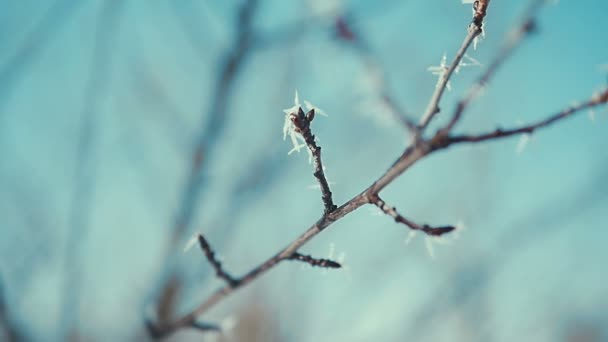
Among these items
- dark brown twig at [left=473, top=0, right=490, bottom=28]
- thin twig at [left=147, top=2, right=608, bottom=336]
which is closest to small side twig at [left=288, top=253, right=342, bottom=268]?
thin twig at [left=147, top=2, right=608, bottom=336]

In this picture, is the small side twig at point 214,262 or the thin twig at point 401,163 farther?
the small side twig at point 214,262

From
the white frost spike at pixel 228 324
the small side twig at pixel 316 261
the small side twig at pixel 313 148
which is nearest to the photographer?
the small side twig at pixel 313 148

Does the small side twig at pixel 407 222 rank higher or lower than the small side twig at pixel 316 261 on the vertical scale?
lower

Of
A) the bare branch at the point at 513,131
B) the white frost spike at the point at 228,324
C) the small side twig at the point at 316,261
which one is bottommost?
the bare branch at the point at 513,131

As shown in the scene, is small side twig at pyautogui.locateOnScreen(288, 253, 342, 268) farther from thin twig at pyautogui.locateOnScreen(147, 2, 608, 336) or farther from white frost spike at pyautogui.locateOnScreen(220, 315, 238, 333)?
white frost spike at pyautogui.locateOnScreen(220, 315, 238, 333)

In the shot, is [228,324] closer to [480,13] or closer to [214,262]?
[214,262]

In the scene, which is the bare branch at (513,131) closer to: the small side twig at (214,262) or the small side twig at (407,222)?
the small side twig at (407,222)

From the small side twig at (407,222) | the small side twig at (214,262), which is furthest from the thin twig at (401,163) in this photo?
the small side twig at (214,262)
